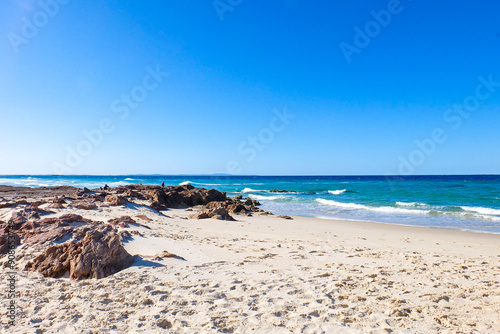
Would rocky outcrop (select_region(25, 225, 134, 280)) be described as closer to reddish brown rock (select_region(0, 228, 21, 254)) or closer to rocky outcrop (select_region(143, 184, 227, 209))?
reddish brown rock (select_region(0, 228, 21, 254))

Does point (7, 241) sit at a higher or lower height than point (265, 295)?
higher

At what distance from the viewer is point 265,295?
3844 millimetres

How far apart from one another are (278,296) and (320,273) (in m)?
1.22

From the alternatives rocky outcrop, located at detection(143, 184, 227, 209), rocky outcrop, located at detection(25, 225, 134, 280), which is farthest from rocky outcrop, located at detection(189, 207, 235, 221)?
rocky outcrop, located at detection(25, 225, 134, 280)

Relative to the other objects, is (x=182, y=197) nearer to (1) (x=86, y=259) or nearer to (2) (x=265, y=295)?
(1) (x=86, y=259)

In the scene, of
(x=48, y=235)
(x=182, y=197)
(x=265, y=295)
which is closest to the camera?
(x=265, y=295)

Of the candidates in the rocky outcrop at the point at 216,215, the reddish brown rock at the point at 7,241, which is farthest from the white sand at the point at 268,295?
the rocky outcrop at the point at 216,215

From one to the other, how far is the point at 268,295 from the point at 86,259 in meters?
2.72

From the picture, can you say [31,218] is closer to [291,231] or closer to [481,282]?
[291,231]

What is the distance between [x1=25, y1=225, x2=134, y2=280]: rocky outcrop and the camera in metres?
4.36

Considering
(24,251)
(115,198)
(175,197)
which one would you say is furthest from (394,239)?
(175,197)

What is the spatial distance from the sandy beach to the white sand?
1 centimetres

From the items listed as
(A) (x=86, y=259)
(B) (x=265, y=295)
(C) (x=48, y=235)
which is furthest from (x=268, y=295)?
(C) (x=48, y=235)

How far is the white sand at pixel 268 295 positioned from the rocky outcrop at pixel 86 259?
0.16 metres
